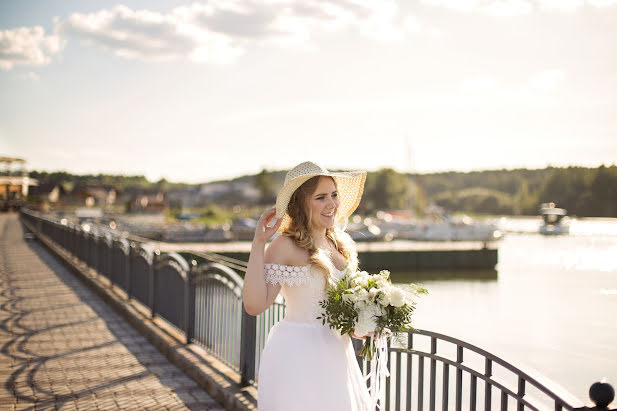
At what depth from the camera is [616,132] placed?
326 ft

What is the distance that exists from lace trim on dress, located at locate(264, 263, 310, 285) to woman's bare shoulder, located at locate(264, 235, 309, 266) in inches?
1.3

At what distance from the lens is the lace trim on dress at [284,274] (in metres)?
2.93

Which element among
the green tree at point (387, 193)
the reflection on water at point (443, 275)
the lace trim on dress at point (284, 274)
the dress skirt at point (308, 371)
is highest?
the green tree at point (387, 193)

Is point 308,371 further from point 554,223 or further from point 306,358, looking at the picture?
point 554,223

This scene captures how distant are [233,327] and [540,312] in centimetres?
2164

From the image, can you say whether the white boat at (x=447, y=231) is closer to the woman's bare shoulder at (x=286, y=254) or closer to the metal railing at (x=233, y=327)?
the metal railing at (x=233, y=327)

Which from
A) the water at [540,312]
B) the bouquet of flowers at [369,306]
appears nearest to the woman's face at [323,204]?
the bouquet of flowers at [369,306]

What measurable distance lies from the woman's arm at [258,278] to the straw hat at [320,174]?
16 centimetres

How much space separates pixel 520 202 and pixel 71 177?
128 meters

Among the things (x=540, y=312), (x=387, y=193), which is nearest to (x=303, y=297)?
(x=540, y=312)

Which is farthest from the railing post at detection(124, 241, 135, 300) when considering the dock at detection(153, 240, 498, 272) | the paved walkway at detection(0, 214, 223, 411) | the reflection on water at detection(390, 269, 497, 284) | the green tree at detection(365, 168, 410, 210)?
the green tree at detection(365, 168, 410, 210)

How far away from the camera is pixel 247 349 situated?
548cm

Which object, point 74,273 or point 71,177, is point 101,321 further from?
point 71,177

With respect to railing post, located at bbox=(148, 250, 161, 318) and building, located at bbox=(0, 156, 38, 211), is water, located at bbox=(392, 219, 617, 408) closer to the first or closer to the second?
railing post, located at bbox=(148, 250, 161, 318)
